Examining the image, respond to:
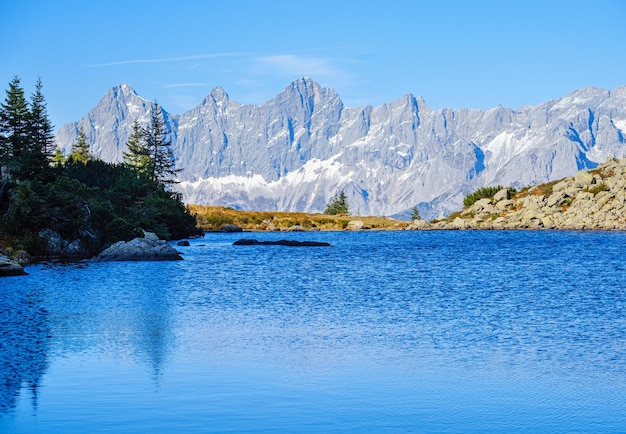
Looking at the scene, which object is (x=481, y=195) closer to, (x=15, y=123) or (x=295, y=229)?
(x=295, y=229)

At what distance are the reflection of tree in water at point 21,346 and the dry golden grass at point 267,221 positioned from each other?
13018cm

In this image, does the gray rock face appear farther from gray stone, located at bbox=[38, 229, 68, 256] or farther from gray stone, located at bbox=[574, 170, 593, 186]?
gray stone, located at bbox=[574, 170, 593, 186]

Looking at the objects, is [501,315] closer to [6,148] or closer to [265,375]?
[265,375]

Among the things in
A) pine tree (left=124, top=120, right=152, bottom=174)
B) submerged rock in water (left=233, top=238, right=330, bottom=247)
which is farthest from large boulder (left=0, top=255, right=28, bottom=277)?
pine tree (left=124, top=120, right=152, bottom=174)

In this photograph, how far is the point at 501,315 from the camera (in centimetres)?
3484

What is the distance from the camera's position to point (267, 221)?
179 m

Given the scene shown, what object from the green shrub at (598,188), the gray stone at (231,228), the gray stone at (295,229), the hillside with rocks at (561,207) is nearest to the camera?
the hillside with rocks at (561,207)

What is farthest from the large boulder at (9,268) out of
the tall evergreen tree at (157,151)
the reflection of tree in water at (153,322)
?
the tall evergreen tree at (157,151)

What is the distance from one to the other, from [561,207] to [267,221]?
66653 mm

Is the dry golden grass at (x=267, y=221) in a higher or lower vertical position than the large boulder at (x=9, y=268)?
higher

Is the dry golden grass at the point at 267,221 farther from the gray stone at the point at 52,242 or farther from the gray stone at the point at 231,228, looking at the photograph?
the gray stone at the point at 52,242

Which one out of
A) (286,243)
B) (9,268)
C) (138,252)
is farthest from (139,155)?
(9,268)

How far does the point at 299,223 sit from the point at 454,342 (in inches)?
5934

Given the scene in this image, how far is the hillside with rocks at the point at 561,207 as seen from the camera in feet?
467
